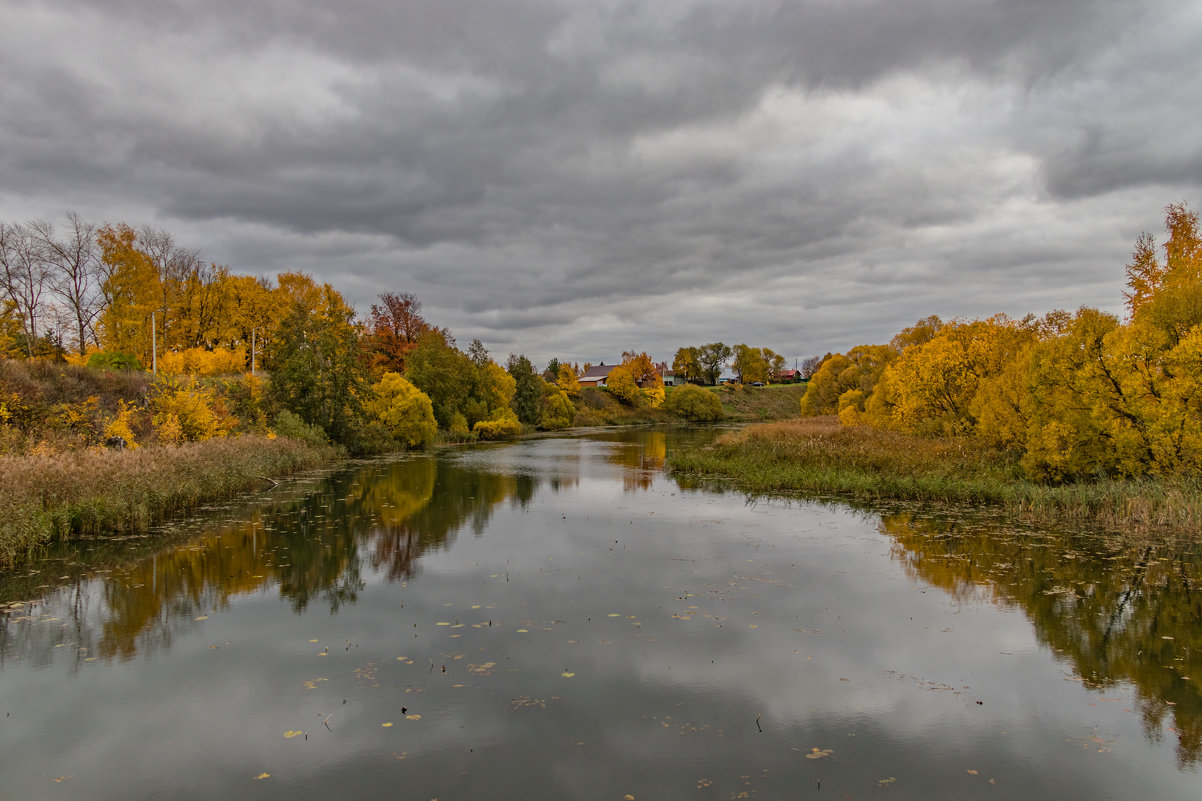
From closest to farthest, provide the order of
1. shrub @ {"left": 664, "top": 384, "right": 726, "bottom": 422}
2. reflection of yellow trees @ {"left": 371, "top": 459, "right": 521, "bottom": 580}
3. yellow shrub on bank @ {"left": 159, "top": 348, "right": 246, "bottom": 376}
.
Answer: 1. reflection of yellow trees @ {"left": 371, "top": 459, "right": 521, "bottom": 580}
2. yellow shrub on bank @ {"left": 159, "top": 348, "right": 246, "bottom": 376}
3. shrub @ {"left": 664, "top": 384, "right": 726, "bottom": 422}

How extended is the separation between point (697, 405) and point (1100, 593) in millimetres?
74201

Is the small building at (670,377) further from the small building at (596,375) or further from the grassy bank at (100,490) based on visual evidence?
the grassy bank at (100,490)

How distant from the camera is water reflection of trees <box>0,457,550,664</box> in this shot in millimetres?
8539

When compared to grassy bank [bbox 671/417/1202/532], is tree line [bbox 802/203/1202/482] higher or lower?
higher

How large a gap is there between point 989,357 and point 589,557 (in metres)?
20.6

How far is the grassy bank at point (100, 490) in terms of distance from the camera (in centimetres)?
1176

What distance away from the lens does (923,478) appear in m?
19.2

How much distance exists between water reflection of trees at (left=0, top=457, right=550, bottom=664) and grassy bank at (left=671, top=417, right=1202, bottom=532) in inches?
359

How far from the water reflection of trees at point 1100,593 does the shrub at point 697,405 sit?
68209mm

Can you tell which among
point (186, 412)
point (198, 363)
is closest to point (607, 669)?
point (186, 412)

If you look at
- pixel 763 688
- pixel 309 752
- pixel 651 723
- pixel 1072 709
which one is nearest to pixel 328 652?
pixel 309 752

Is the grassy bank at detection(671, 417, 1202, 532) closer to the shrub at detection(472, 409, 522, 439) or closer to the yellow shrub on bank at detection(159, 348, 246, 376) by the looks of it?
the shrub at detection(472, 409, 522, 439)

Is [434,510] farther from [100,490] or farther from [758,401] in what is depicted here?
[758,401]

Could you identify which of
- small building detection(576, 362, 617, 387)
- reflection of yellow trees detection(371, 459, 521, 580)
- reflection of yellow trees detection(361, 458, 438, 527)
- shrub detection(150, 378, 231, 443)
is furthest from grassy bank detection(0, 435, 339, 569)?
small building detection(576, 362, 617, 387)
